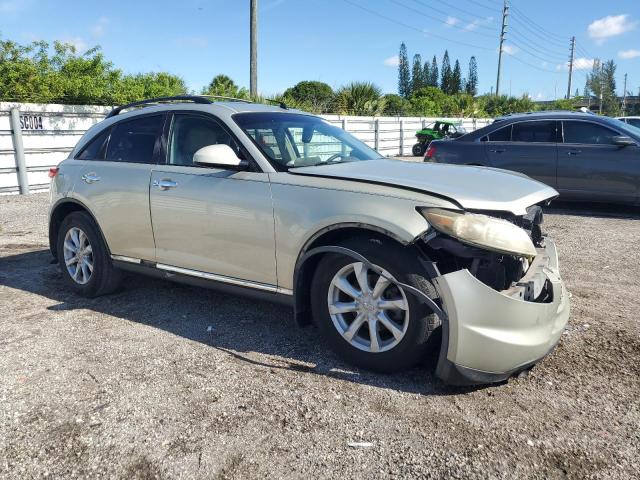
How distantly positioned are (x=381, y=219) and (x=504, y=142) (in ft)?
21.8

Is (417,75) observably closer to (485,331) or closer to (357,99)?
(357,99)

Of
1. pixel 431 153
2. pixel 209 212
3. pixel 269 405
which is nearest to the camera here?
pixel 269 405

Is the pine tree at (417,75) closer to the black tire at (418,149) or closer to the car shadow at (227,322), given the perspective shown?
the black tire at (418,149)

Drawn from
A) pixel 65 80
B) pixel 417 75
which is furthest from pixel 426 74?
pixel 65 80

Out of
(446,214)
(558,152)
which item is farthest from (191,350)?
(558,152)

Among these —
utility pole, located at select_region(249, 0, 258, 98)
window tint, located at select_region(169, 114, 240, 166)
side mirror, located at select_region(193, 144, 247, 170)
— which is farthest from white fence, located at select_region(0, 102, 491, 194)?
side mirror, located at select_region(193, 144, 247, 170)

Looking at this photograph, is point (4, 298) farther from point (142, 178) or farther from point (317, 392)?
point (317, 392)

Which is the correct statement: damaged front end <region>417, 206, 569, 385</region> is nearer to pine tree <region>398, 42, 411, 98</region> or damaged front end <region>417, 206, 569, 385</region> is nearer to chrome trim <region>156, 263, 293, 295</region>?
chrome trim <region>156, 263, 293, 295</region>

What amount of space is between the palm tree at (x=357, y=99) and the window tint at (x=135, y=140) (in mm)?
19686

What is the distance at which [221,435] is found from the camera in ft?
8.73

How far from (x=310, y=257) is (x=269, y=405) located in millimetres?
924

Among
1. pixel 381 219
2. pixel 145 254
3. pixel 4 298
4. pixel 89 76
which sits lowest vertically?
pixel 4 298

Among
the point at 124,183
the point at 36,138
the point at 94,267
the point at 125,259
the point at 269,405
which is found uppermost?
the point at 36,138

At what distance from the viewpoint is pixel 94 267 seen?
474 cm
